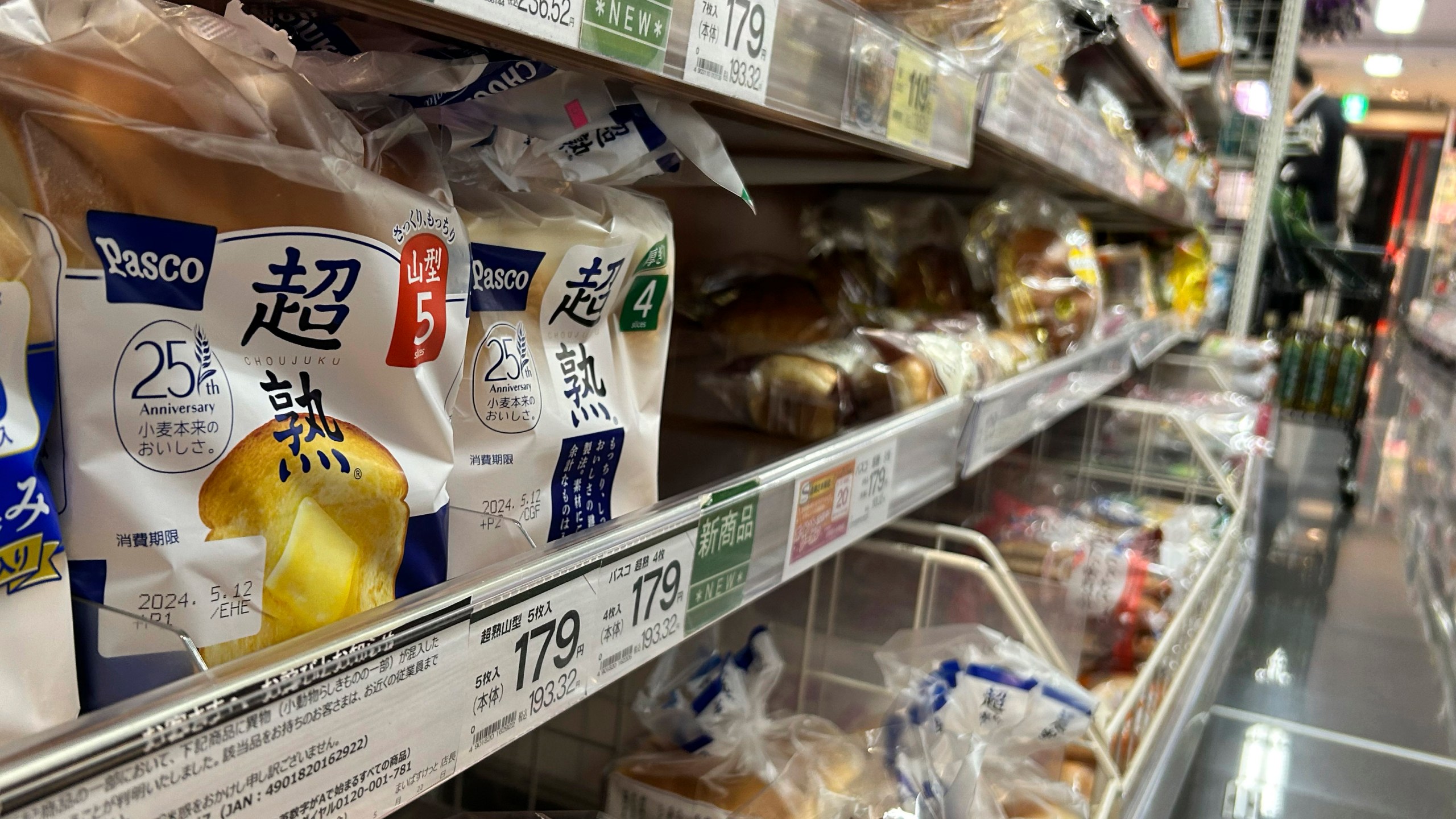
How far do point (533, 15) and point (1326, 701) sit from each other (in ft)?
8.55

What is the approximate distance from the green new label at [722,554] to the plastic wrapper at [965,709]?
36cm

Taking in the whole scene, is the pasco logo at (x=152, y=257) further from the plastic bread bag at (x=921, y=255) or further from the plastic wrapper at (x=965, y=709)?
the plastic bread bag at (x=921, y=255)

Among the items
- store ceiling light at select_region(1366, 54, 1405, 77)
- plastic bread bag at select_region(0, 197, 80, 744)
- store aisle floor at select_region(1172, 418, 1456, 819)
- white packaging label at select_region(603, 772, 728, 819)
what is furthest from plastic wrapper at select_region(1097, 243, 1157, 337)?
store ceiling light at select_region(1366, 54, 1405, 77)

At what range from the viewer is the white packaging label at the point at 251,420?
15.3 inches

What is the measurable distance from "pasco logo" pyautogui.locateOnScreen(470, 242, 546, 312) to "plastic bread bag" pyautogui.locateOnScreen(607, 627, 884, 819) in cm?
49

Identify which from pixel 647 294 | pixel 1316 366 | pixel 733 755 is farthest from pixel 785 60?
pixel 1316 366

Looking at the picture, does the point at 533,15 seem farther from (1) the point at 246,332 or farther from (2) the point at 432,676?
(2) the point at 432,676

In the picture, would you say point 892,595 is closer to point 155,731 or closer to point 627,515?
point 627,515

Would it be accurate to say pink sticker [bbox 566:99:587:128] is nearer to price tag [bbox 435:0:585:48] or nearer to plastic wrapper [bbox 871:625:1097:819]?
price tag [bbox 435:0:585:48]

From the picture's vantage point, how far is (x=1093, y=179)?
157cm

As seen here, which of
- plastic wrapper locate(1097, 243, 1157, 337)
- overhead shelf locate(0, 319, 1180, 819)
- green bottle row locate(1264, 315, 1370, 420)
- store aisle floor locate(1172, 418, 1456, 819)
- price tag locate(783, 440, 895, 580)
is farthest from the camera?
green bottle row locate(1264, 315, 1370, 420)

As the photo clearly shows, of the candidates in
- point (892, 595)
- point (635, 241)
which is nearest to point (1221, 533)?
point (892, 595)

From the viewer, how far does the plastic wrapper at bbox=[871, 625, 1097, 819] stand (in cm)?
98

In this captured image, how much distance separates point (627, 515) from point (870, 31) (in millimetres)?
Result: 417
